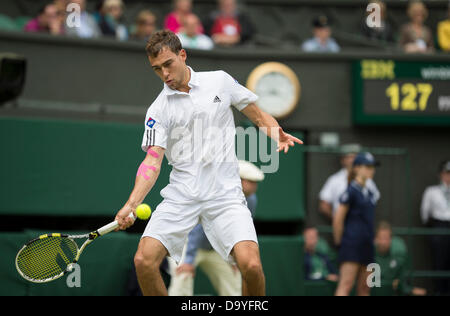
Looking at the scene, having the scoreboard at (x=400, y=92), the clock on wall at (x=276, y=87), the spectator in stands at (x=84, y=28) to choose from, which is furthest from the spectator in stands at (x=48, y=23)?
the scoreboard at (x=400, y=92)

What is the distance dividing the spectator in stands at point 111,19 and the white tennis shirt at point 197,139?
537cm

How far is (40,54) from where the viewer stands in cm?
1016

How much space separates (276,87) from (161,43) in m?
5.96

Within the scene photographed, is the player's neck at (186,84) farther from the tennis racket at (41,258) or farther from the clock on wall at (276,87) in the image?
the clock on wall at (276,87)

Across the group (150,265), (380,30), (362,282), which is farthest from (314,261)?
(150,265)

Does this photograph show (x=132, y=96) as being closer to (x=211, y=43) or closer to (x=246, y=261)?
(x=211, y=43)

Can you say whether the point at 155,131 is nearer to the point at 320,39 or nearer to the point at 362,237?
the point at 362,237

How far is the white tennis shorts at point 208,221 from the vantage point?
5688mm

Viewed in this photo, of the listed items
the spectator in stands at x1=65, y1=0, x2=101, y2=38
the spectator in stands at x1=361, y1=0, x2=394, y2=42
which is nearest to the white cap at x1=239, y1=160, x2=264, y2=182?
the spectator in stands at x1=65, y1=0, x2=101, y2=38

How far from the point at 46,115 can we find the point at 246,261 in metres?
5.03

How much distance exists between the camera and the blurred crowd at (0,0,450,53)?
10734 mm

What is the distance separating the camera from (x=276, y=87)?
11.5 meters
